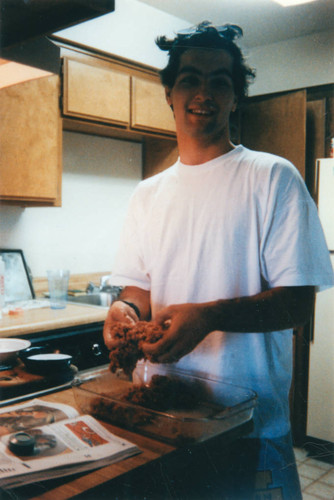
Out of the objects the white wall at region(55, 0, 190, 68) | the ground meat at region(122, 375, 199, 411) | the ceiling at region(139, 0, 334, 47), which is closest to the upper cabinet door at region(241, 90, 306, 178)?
the ceiling at region(139, 0, 334, 47)

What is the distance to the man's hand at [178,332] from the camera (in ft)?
3.20

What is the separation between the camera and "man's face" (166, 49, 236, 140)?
1.25m

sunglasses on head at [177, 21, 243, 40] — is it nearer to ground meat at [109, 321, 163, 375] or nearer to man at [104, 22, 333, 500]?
man at [104, 22, 333, 500]

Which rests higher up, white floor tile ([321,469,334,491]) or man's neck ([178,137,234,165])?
man's neck ([178,137,234,165])

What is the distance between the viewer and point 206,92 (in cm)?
125

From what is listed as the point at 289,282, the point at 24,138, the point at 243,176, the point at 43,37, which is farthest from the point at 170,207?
the point at 24,138

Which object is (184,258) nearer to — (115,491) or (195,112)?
(195,112)

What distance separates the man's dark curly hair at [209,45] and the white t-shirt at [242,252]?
0.24 metres

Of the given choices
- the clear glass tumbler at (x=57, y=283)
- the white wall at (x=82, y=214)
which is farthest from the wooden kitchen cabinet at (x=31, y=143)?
the clear glass tumbler at (x=57, y=283)

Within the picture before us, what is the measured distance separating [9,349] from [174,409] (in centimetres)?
61

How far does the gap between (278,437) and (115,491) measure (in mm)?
519

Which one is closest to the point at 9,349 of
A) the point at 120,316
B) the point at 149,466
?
the point at 120,316

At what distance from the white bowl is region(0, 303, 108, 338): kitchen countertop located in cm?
42

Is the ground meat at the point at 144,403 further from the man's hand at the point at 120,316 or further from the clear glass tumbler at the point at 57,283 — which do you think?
the clear glass tumbler at the point at 57,283
